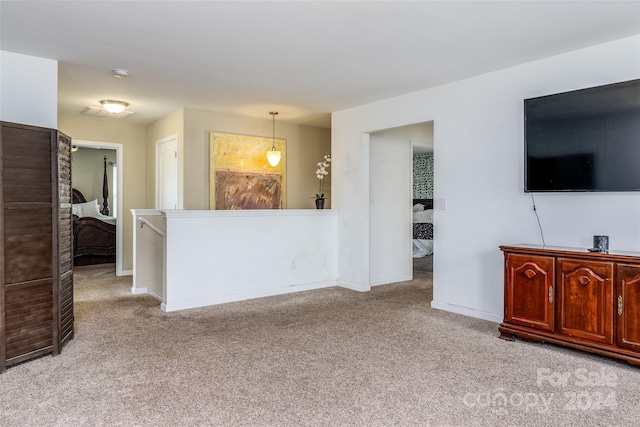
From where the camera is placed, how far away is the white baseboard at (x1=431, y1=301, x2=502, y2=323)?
12.3 feet

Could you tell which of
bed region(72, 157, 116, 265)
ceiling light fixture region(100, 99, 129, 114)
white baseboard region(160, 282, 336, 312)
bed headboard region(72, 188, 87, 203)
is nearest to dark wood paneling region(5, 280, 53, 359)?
white baseboard region(160, 282, 336, 312)

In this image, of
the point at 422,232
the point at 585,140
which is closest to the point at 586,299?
the point at 585,140

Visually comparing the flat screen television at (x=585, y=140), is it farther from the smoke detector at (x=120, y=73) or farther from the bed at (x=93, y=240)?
the bed at (x=93, y=240)

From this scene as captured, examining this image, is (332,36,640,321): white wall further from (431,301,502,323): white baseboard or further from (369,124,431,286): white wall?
(369,124,431,286): white wall

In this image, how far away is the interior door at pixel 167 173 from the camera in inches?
223

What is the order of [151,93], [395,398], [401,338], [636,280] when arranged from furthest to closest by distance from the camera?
1. [151,93]
2. [401,338]
3. [636,280]
4. [395,398]

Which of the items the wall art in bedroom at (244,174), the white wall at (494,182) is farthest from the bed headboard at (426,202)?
the white wall at (494,182)

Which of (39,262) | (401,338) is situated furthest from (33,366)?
(401,338)

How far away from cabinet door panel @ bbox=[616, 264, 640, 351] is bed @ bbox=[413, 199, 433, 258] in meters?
5.18

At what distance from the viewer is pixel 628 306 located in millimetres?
2670

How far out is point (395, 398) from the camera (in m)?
2.25

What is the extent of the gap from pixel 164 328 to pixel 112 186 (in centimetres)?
674

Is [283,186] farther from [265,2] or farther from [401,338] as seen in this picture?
[265,2]

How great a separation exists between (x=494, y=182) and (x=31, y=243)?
3.65 meters
